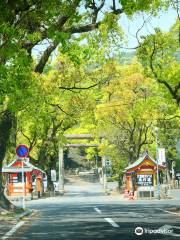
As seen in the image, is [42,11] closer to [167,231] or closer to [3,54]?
[3,54]

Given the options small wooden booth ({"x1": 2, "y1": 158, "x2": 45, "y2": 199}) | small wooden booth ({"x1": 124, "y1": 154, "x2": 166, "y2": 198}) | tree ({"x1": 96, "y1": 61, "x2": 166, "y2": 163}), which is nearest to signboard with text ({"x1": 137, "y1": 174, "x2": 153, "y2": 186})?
small wooden booth ({"x1": 124, "y1": 154, "x2": 166, "y2": 198})

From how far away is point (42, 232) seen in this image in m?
14.6

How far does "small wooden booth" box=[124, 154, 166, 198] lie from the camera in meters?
49.7

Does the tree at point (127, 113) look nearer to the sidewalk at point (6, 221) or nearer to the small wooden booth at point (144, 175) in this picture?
the small wooden booth at point (144, 175)

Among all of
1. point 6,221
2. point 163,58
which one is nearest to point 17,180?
point 163,58

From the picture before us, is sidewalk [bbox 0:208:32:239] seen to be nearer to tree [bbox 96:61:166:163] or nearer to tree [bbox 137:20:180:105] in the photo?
tree [bbox 137:20:180:105]

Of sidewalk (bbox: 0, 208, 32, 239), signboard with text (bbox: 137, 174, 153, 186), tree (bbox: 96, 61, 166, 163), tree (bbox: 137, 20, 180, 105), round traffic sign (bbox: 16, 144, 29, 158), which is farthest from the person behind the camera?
signboard with text (bbox: 137, 174, 153, 186)

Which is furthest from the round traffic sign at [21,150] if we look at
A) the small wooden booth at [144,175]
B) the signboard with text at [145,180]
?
the signboard with text at [145,180]

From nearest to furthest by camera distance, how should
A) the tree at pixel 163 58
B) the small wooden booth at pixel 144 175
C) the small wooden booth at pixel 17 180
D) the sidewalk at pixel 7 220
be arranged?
1. the sidewalk at pixel 7 220
2. the tree at pixel 163 58
3. the small wooden booth at pixel 144 175
4. the small wooden booth at pixel 17 180

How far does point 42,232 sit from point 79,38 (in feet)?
47.5

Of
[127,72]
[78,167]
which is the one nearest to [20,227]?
[127,72]

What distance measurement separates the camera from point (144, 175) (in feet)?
168

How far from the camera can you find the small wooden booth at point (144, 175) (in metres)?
49.7

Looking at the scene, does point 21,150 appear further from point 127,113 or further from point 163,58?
point 127,113
